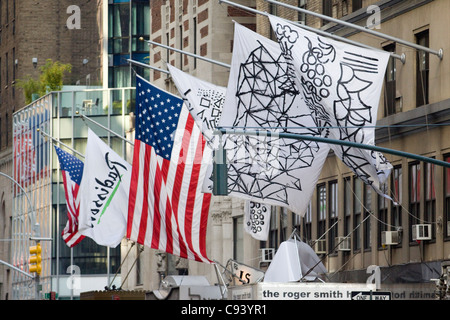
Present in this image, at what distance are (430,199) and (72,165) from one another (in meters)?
20.4

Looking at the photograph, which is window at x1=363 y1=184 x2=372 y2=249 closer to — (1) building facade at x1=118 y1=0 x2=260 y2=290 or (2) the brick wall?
(1) building facade at x1=118 y1=0 x2=260 y2=290

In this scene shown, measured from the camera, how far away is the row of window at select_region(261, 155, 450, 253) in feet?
127

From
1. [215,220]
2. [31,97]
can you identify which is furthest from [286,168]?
[31,97]

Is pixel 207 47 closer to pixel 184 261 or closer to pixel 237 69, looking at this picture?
pixel 184 261

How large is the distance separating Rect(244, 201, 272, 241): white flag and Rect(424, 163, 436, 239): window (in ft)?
24.7

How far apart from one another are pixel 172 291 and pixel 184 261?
17816 mm

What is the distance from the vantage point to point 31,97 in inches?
3974

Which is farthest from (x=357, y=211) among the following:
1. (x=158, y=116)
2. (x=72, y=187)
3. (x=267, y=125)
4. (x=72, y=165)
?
(x=72, y=165)

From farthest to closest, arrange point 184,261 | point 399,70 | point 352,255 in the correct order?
point 184,261, point 352,255, point 399,70

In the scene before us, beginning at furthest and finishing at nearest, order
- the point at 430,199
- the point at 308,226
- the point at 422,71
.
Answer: the point at 308,226 < the point at 422,71 < the point at 430,199

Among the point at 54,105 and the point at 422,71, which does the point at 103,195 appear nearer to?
the point at 422,71

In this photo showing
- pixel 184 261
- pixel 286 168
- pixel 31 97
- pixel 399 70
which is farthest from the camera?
pixel 31 97

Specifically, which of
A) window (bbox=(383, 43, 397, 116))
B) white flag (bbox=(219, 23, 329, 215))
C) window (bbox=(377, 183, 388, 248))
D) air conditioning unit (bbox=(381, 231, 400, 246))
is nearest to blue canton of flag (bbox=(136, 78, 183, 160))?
white flag (bbox=(219, 23, 329, 215))

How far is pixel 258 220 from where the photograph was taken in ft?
149
